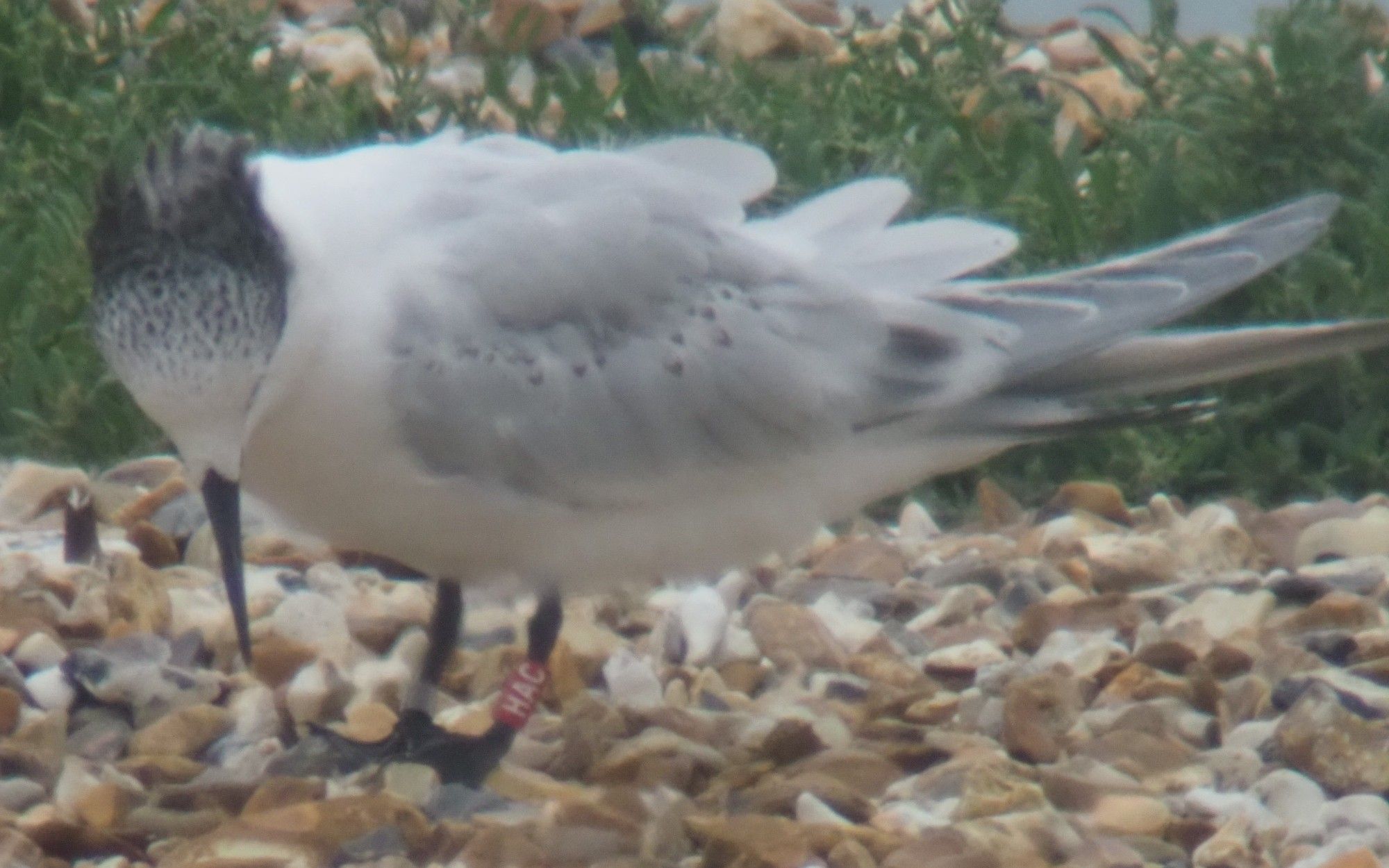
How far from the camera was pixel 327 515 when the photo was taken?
4125mm

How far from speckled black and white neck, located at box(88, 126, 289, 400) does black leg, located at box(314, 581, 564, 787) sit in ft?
2.63

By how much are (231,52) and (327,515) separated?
11.5 feet

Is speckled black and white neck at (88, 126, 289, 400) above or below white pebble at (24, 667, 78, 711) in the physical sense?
above

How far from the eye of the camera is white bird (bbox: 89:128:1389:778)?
3748mm

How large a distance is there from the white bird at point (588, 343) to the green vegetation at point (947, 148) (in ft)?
3.56

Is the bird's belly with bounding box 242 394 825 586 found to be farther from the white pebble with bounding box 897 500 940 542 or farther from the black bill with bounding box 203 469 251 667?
the white pebble with bounding box 897 500 940 542

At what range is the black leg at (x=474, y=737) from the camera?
4207mm

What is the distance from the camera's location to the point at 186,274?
3635mm

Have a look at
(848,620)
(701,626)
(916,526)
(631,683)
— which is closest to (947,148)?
(916,526)

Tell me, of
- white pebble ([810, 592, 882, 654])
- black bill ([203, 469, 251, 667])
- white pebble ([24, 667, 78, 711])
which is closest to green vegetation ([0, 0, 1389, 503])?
white pebble ([810, 592, 882, 654])

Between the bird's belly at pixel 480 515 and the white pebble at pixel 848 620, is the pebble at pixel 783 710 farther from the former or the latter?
the bird's belly at pixel 480 515

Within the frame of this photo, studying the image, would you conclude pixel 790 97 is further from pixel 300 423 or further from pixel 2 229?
pixel 300 423

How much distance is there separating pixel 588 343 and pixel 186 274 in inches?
32.6

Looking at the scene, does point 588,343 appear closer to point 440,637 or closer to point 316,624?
point 440,637
